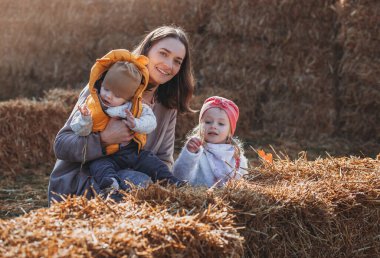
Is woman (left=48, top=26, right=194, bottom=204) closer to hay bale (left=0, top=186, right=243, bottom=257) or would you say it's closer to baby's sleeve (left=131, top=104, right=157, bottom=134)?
baby's sleeve (left=131, top=104, right=157, bottom=134)

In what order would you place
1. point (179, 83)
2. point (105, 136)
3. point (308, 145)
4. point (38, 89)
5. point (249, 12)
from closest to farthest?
1. point (105, 136)
2. point (179, 83)
3. point (308, 145)
4. point (249, 12)
5. point (38, 89)

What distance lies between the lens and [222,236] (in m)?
2.80

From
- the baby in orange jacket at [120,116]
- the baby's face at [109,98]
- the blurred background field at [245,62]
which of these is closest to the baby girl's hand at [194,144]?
the baby in orange jacket at [120,116]

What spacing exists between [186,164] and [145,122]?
52 cm

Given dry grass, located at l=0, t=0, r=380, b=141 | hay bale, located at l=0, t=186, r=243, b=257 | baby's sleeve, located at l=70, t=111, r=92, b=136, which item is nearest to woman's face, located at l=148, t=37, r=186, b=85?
baby's sleeve, located at l=70, t=111, r=92, b=136

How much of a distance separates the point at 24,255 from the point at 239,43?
6.81m

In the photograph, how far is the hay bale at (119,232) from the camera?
2.43 metres

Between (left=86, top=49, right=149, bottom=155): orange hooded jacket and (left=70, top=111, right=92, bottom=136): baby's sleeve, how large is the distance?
71mm

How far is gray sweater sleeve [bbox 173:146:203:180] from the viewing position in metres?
4.41

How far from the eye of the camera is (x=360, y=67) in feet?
26.4

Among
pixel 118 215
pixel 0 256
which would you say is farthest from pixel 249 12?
pixel 0 256

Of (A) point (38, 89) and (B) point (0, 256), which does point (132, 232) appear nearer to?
(B) point (0, 256)

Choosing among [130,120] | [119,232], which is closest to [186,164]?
[130,120]

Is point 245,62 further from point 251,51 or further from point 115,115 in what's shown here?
point 115,115
